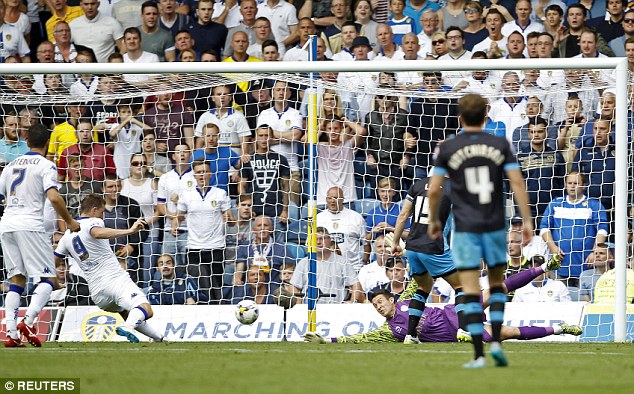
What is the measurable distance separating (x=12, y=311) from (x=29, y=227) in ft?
3.10

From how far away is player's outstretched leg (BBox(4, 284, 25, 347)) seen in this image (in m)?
11.3

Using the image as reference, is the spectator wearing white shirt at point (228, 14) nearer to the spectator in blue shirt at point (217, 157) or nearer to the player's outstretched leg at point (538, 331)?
the spectator in blue shirt at point (217, 157)

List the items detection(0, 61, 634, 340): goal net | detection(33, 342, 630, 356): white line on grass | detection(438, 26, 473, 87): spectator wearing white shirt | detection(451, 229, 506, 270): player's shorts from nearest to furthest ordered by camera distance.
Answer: detection(451, 229, 506, 270): player's shorts
detection(33, 342, 630, 356): white line on grass
detection(0, 61, 634, 340): goal net
detection(438, 26, 473, 87): spectator wearing white shirt

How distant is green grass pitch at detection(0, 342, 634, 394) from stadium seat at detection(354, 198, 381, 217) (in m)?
2.88

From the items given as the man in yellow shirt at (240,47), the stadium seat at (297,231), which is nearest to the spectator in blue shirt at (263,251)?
the stadium seat at (297,231)

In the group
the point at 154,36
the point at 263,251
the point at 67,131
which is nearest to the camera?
the point at 263,251

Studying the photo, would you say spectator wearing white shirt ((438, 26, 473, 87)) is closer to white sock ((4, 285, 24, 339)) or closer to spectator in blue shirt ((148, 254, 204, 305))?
spectator in blue shirt ((148, 254, 204, 305))

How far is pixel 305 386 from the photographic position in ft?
22.0

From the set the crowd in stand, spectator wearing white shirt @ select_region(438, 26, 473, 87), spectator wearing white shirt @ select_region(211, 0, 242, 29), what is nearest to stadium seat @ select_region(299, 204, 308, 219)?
the crowd in stand

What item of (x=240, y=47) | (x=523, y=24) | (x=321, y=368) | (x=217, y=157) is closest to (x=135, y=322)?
(x=217, y=157)

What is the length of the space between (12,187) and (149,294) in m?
2.75

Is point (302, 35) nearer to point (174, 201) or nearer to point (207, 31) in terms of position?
point (207, 31)

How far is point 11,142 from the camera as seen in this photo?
1418cm

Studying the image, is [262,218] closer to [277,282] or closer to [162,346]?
[277,282]
